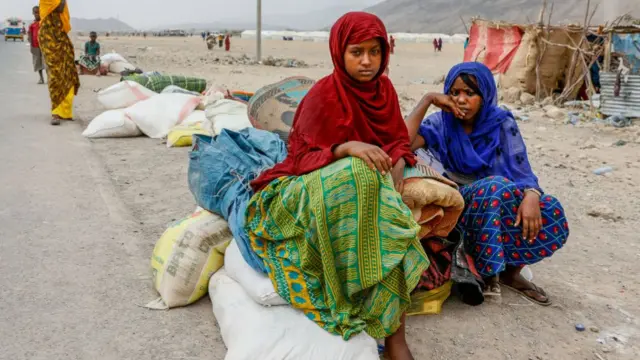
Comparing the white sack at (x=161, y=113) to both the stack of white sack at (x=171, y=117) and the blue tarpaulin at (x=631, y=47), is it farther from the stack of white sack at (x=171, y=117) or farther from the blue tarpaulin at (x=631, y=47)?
the blue tarpaulin at (x=631, y=47)

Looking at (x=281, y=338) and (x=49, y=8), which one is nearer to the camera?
(x=281, y=338)

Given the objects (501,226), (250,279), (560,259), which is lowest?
(560,259)

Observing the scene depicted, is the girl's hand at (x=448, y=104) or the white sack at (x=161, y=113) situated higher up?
the girl's hand at (x=448, y=104)

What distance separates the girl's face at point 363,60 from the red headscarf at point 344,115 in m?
0.03

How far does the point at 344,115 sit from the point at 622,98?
292 inches

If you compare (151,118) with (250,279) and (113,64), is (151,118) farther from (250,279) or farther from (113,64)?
(113,64)

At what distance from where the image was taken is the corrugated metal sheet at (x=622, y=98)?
817cm

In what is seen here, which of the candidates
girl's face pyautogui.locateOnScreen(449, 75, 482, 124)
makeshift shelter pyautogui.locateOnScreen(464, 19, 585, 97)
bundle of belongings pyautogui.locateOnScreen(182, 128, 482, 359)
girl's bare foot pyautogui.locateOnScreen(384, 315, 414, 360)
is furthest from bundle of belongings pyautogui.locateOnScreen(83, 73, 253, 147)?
makeshift shelter pyautogui.locateOnScreen(464, 19, 585, 97)

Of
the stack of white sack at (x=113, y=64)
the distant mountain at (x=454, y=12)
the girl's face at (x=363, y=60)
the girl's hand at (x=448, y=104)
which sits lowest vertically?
the stack of white sack at (x=113, y=64)

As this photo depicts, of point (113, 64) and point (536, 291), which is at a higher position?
point (113, 64)

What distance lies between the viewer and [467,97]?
9.07 ft

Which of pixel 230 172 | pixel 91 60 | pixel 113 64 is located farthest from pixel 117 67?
pixel 230 172

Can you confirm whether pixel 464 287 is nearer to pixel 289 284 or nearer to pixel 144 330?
pixel 289 284

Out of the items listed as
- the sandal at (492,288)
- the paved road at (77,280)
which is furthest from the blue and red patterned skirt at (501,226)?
the paved road at (77,280)
